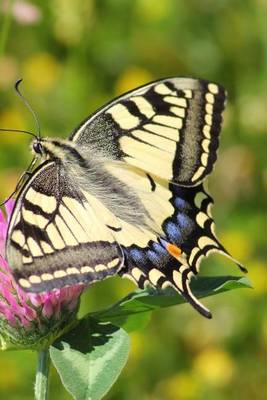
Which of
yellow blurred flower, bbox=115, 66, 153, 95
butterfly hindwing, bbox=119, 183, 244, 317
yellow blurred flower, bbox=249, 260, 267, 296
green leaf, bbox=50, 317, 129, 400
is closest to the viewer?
green leaf, bbox=50, 317, 129, 400

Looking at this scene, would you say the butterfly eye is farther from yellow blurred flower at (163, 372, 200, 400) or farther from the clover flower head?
yellow blurred flower at (163, 372, 200, 400)

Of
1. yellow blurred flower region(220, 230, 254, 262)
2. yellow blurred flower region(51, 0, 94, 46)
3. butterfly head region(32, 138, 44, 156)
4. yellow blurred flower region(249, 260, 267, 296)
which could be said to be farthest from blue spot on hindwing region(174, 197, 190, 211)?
yellow blurred flower region(51, 0, 94, 46)

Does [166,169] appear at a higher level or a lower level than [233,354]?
higher

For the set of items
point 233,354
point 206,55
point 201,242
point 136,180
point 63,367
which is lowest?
point 233,354

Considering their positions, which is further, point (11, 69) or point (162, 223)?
point (11, 69)

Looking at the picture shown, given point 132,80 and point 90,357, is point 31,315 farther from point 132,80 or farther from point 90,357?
point 132,80

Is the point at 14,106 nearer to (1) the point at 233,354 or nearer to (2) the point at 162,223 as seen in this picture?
(1) the point at 233,354

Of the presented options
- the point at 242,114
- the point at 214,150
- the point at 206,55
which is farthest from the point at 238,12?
the point at 214,150

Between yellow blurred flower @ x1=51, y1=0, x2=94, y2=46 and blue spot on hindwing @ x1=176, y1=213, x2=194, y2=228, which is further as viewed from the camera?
yellow blurred flower @ x1=51, y1=0, x2=94, y2=46

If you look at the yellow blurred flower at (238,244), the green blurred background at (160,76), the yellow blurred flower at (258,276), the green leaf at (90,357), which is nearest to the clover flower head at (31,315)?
the green leaf at (90,357)
